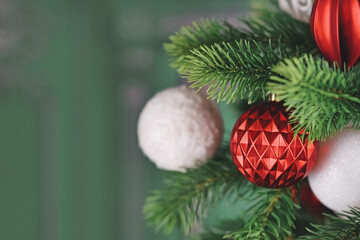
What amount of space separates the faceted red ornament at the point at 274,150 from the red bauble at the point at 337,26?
0.16 ft

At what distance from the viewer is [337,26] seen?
245 mm

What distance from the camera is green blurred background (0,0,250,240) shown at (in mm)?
943

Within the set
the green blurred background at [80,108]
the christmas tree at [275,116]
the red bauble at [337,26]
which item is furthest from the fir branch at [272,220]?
the green blurred background at [80,108]

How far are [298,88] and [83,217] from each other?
1.15 meters

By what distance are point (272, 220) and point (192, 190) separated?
8cm

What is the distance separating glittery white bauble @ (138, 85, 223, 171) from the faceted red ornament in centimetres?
6

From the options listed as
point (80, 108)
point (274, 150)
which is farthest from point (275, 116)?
point (80, 108)

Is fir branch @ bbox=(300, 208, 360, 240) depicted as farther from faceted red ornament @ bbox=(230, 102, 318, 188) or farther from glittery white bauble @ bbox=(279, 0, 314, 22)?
glittery white bauble @ bbox=(279, 0, 314, 22)

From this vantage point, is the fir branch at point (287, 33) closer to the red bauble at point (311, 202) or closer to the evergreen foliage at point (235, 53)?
the evergreen foliage at point (235, 53)

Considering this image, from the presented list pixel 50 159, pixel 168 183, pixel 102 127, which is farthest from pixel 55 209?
pixel 168 183

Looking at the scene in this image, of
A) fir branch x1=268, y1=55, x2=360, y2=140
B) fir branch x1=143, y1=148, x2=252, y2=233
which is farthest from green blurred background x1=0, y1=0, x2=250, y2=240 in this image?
fir branch x1=268, y1=55, x2=360, y2=140

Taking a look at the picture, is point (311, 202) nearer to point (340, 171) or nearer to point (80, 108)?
point (340, 171)

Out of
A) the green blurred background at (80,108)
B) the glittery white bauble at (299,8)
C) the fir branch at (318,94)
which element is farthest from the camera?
the green blurred background at (80,108)

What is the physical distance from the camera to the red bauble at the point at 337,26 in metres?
0.24
